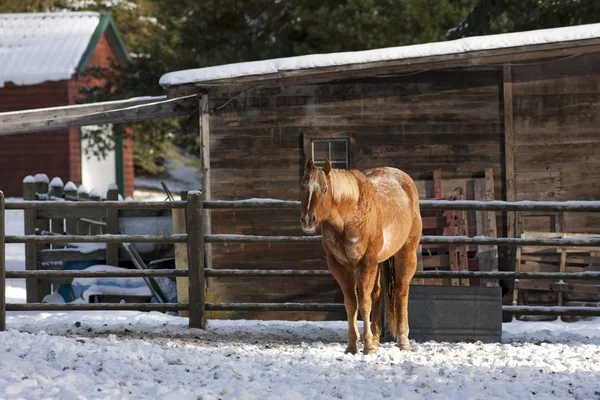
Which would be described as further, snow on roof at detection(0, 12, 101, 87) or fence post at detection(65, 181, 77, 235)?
snow on roof at detection(0, 12, 101, 87)

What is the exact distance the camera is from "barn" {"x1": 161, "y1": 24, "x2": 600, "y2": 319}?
13.7m

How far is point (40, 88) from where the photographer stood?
96.8 feet

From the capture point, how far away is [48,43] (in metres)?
30.5

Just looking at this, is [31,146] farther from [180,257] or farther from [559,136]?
[559,136]

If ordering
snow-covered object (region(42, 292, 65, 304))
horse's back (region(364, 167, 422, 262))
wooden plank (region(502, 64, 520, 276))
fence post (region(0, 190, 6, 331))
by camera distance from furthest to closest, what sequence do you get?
snow-covered object (region(42, 292, 65, 304)) < wooden plank (region(502, 64, 520, 276)) < fence post (region(0, 190, 6, 331)) < horse's back (region(364, 167, 422, 262))

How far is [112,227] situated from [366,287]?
23.1 ft

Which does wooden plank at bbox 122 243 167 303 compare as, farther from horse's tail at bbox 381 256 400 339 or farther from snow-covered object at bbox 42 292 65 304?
horse's tail at bbox 381 256 400 339

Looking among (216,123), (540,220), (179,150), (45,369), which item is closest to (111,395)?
(45,369)

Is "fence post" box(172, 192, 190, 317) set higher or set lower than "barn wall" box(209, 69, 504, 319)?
lower

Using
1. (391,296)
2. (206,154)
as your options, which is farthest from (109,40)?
(391,296)

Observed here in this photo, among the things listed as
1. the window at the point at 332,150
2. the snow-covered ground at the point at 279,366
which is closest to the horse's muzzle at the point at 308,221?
the snow-covered ground at the point at 279,366

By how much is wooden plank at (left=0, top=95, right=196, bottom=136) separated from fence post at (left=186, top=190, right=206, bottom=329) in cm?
410

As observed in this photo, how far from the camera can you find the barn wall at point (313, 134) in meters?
13.7

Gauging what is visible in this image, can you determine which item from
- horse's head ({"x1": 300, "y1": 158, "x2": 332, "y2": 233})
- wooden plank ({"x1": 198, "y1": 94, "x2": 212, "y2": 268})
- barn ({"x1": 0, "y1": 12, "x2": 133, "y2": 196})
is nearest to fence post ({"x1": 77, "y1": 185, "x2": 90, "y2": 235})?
wooden plank ({"x1": 198, "y1": 94, "x2": 212, "y2": 268})
